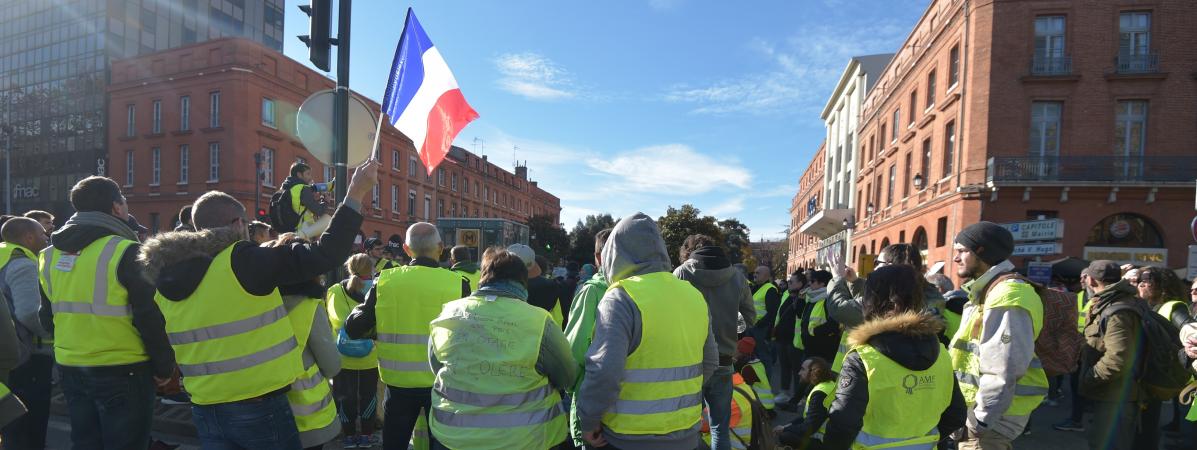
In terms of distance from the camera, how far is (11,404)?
7.64 ft

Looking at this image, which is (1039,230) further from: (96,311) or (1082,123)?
(96,311)

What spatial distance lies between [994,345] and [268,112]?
33713 mm

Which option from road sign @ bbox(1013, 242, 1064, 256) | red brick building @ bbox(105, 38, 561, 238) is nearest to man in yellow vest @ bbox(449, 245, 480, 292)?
road sign @ bbox(1013, 242, 1064, 256)

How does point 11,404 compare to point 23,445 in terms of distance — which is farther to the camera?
point 23,445

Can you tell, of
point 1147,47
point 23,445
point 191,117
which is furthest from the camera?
point 191,117

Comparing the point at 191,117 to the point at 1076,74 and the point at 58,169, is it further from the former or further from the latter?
the point at 1076,74

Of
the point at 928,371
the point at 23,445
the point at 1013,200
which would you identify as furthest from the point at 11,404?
the point at 1013,200

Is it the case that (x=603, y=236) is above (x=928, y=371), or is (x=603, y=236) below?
above

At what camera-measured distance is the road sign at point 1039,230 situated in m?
13.3

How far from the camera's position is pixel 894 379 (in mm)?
2428

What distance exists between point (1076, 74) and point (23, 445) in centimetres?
2389

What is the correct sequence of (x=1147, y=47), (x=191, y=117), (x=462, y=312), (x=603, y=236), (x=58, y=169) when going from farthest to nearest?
(x=58, y=169)
(x=191, y=117)
(x=1147, y=47)
(x=603, y=236)
(x=462, y=312)

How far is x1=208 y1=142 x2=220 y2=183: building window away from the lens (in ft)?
95.6

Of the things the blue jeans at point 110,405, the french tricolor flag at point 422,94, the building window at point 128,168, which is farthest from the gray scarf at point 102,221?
the building window at point 128,168
